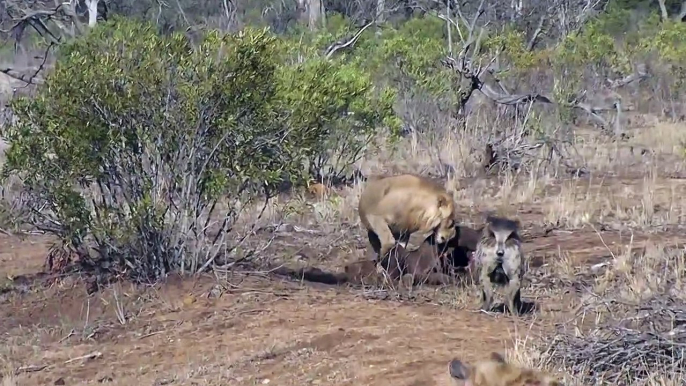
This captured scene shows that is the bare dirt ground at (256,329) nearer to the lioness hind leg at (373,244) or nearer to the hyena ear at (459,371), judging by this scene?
the lioness hind leg at (373,244)

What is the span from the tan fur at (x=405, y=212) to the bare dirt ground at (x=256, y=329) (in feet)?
2.86

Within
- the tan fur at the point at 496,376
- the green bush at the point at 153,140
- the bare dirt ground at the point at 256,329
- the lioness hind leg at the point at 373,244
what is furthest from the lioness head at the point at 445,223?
the tan fur at the point at 496,376

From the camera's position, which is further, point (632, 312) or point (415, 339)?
point (415, 339)

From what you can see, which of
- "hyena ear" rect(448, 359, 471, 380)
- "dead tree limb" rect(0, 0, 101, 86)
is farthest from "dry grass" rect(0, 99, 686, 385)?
"dead tree limb" rect(0, 0, 101, 86)

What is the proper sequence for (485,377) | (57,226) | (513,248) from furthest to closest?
(57,226), (513,248), (485,377)

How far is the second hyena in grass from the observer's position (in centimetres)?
780

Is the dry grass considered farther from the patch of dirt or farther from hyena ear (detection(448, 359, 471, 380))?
hyena ear (detection(448, 359, 471, 380))

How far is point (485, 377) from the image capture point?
478 centimetres

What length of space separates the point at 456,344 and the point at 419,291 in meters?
1.93

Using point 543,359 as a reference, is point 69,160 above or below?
above

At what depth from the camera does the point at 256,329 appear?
7.77 metres

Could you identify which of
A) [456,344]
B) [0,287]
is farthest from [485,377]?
[0,287]

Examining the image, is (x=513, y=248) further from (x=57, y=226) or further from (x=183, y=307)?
(x=57, y=226)

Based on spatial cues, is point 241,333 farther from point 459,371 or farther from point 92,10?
point 92,10
